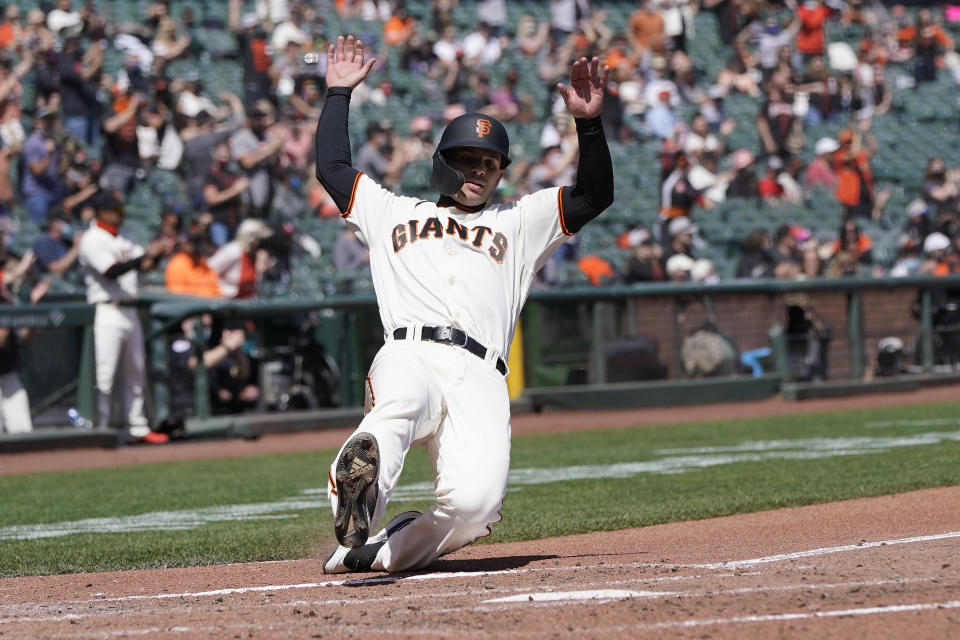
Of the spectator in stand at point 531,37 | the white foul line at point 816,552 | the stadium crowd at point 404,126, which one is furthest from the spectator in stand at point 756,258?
the white foul line at point 816,552

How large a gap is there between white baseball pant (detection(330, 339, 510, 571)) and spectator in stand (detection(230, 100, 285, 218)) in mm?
10753

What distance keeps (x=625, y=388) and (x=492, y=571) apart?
32.0ft

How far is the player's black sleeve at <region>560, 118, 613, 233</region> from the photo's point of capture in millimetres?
5023

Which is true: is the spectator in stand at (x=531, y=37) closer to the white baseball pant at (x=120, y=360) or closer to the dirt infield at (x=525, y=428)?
the dirt infield at (x=525, y=428)

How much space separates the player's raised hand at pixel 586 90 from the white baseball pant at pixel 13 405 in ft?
27.3

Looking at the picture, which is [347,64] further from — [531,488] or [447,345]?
[531,488]

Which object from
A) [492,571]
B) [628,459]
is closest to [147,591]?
[492,571]

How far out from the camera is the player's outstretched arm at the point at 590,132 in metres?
5.02

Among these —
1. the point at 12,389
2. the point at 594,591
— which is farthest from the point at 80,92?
the point at 594,591

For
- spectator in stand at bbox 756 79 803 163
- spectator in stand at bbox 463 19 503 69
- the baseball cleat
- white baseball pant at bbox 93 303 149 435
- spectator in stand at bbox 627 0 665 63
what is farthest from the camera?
spectator in stand at bbox 627 0 665 63

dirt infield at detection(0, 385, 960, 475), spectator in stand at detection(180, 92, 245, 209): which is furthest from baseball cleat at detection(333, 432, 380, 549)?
spectator in stand at detection(180, 92, 245, 209)

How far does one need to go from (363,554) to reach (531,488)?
12.4 ft

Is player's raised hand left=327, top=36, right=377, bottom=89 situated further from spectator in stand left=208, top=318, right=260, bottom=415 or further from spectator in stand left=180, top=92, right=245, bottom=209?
spectator in stand left=180, top=92, right=245, bottom=209

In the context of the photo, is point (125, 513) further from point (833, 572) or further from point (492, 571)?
point (833, 572)
